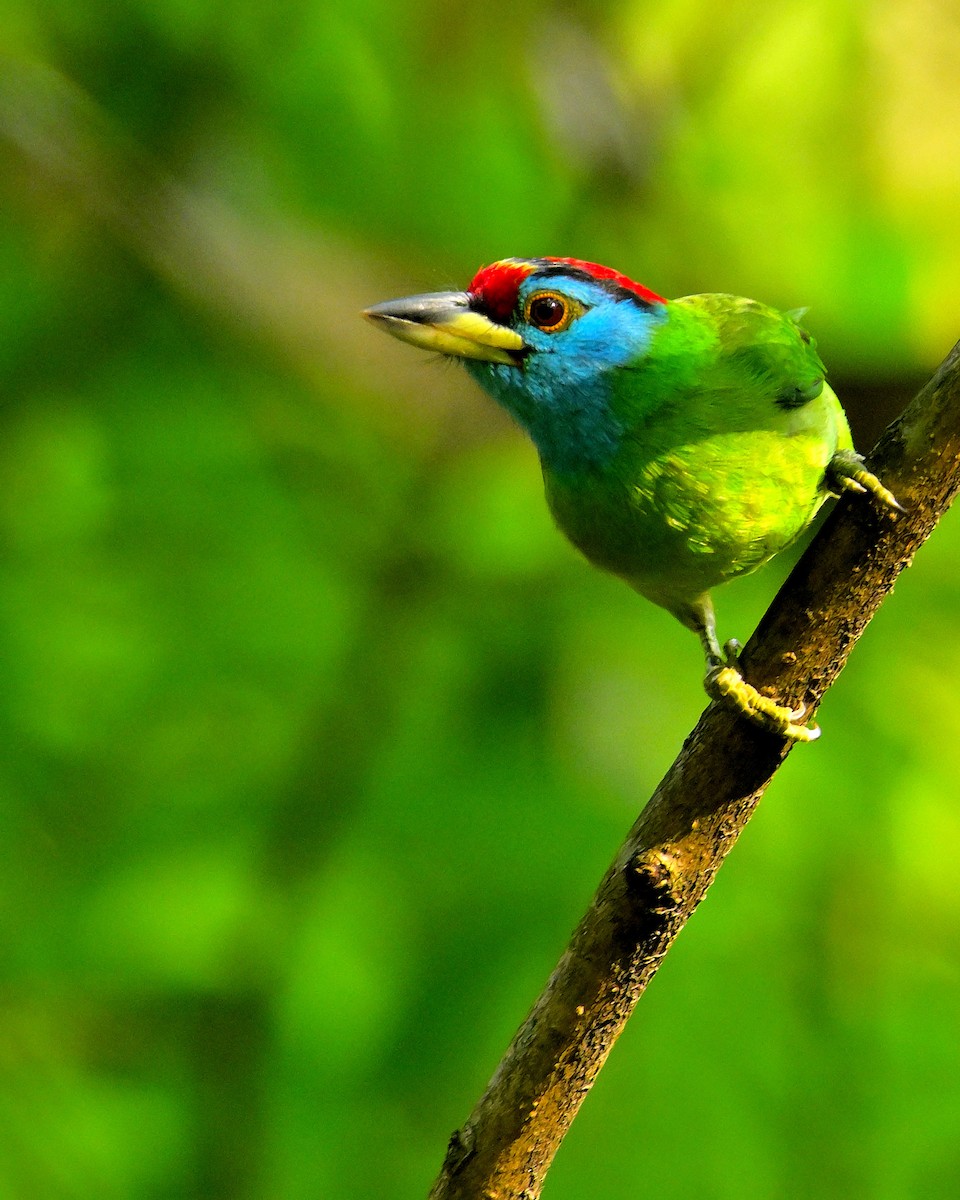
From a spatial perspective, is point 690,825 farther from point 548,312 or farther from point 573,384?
point 548,312

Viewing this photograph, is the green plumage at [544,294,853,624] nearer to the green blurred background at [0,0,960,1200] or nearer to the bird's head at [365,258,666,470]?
the bird's head at [365,258,666,470]

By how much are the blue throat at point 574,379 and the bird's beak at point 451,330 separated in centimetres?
3

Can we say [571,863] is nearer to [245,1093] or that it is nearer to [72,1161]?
[245,1093]

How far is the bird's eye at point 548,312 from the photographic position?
2676 mm

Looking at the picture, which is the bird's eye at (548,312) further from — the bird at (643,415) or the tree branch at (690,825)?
the tree branch at (690,825)

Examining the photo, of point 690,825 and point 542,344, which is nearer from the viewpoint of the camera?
point 690,825

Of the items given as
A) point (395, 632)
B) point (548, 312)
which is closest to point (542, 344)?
point (548, 312)

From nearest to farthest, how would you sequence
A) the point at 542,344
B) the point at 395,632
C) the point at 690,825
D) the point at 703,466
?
1. the point at 690,825
2. the point at 703,466
3. the point at 542,344
4. the point at 395,632

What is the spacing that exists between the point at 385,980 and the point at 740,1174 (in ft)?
3.46

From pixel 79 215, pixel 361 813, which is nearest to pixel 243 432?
pixel 79 215

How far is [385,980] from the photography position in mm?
3506

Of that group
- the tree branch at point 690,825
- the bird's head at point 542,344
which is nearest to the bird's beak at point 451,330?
the bird's head at point 542,344

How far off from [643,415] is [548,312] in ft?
0.93

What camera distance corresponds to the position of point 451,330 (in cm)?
265
